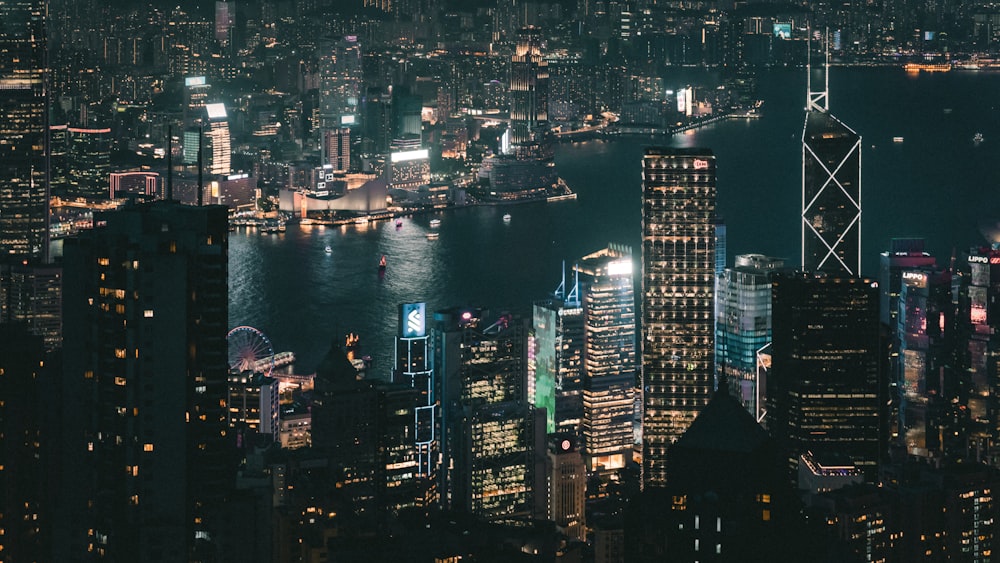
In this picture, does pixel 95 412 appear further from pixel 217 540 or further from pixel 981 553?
pixel 981 553

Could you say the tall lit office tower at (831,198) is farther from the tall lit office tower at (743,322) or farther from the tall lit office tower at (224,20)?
the tall lit office tower at (224,20)

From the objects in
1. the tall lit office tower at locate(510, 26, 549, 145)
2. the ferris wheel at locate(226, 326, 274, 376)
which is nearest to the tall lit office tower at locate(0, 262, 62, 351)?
the ferris wheel at locate(226, 326, 274, 376)

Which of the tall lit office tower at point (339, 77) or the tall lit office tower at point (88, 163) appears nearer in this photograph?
the tall lit office tower at point (88, 163)

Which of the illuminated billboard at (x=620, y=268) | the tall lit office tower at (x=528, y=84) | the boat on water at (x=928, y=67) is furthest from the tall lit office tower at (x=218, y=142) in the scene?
the boat on water at (x=928, y=67)

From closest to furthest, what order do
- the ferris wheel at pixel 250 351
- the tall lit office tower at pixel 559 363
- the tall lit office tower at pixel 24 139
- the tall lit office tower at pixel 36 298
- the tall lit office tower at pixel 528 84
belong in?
the tall lit office tower at pixel 36 298
the tall lit office tower at pixel 559 363
the ferris wheel at pixel 250 351
the tall lit office tower at pixel 24 139
the tall lit office tower at pixel 528 84

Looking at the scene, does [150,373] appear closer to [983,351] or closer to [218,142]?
[983,351]

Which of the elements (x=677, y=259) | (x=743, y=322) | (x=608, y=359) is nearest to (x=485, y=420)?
(x=677, y=259)

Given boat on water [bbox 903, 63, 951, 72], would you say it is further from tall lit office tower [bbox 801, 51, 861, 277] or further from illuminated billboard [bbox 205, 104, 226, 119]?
tall lit office tower [bbox 801, 51, 861, 277]
